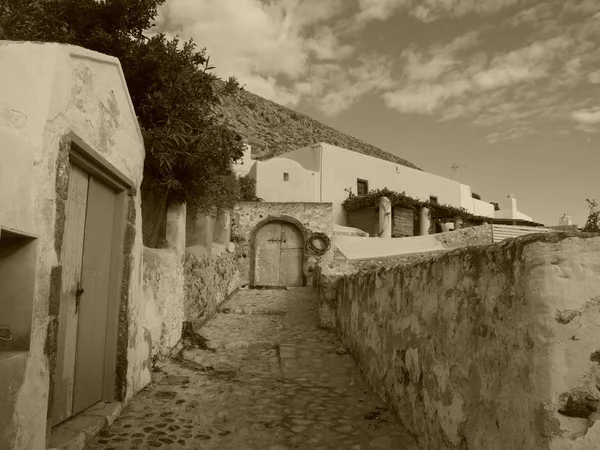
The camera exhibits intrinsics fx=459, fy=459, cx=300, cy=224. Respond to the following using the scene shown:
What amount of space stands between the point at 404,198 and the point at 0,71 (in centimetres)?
1857

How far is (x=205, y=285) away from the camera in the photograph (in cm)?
820

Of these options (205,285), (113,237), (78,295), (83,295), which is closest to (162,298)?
(113,237)

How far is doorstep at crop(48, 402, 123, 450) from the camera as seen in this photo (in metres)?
2.98

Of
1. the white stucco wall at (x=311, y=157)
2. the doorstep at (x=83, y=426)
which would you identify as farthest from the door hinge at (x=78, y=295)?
the white stucco wall at (x=311, y=157)

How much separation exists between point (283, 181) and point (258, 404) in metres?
14.8

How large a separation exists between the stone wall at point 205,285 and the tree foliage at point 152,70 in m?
1.47

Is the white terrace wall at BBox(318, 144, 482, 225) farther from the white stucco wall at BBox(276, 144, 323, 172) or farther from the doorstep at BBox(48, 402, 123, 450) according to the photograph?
the doorstep at BBox(48, 402, 123, 450)

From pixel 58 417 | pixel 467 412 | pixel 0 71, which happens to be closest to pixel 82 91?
pixel 0 71

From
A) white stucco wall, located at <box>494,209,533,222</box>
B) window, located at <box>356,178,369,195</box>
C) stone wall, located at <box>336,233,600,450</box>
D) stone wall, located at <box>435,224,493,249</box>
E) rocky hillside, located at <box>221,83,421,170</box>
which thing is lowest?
stone wall, located at <box>336,233,600,450</box>

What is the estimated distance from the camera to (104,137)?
12.3ft

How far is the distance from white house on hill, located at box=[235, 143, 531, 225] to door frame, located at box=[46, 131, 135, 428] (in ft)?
45.7

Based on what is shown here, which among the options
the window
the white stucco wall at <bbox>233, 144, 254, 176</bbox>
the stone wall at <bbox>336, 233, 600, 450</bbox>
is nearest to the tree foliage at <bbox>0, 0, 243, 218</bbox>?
the stone wall at <bbox>336, 233, 600, 450</bbox>

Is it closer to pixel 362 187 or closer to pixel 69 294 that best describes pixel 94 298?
pixel 69 294

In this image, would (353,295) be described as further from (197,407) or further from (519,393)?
(519,393)
